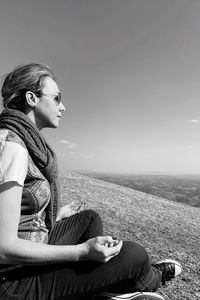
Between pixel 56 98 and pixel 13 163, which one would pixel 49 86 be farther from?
pixel 13 163

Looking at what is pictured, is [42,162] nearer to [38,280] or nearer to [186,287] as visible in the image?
[38,280]

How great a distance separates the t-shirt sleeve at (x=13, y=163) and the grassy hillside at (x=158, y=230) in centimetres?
286

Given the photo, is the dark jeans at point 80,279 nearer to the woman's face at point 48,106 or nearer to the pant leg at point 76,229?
the pant leg at point 76,229

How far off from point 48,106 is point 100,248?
1438mm

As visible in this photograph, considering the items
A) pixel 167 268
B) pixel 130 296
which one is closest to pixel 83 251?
pixel 130 296

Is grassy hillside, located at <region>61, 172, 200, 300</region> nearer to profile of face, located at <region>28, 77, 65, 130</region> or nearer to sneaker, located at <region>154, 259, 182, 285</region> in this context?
sneaker, located at <region>154, 259, 182, 285</region>

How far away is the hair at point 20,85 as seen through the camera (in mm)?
2420

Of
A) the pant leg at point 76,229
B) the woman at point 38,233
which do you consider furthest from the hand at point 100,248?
the pant leg at point 76,229

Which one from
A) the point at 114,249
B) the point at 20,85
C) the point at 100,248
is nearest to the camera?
the point at 100,248

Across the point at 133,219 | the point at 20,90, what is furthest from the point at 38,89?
the point at 133,219

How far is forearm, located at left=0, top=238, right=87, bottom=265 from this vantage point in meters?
1.80

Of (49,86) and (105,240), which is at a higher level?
(49,86)

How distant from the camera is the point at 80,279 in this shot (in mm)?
2115

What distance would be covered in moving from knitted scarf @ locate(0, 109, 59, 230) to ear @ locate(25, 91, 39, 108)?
193 millimetres
